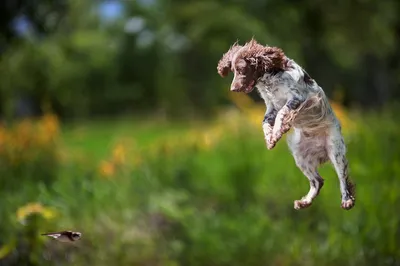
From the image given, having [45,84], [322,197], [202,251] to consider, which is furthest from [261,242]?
[45,84]

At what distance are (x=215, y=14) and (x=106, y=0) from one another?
238 centimetres

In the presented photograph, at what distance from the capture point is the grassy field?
3402 mm

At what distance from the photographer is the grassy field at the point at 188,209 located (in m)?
3.40

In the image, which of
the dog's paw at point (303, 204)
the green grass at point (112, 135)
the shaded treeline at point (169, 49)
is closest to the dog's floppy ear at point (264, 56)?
the dog's paw at point (303, 204)

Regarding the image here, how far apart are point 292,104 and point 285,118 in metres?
0.04

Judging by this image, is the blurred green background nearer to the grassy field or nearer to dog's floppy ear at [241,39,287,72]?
the grassy field

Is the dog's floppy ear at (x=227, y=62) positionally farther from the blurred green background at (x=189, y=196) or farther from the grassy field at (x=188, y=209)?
the grassy field at (x=188, y=209)

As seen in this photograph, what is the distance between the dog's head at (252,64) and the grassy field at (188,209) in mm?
1981

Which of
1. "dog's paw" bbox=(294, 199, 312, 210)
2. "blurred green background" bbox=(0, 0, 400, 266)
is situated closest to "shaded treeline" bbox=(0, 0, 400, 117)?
"blurred green background" bbox=(0, 0, 400, 266)

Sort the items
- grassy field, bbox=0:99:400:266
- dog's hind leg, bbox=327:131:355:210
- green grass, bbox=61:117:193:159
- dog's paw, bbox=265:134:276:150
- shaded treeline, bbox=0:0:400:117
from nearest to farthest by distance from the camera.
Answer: dog's paw, bbox=265:134:276:150, dog's hind leg, bbox=327:131:355:210, grassy field, bbox=0:99:400:266, shaded treeline, bbox=0:0:400:117, green grass, bbox=61:117:193:159

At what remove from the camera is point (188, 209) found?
4215 millimetres

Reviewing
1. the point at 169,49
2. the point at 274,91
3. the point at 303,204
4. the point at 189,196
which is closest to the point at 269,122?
the point at 274,91

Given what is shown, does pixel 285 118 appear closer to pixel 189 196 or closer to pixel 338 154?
pixel 338 154

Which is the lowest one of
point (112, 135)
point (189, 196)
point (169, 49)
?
point (189, 196)
